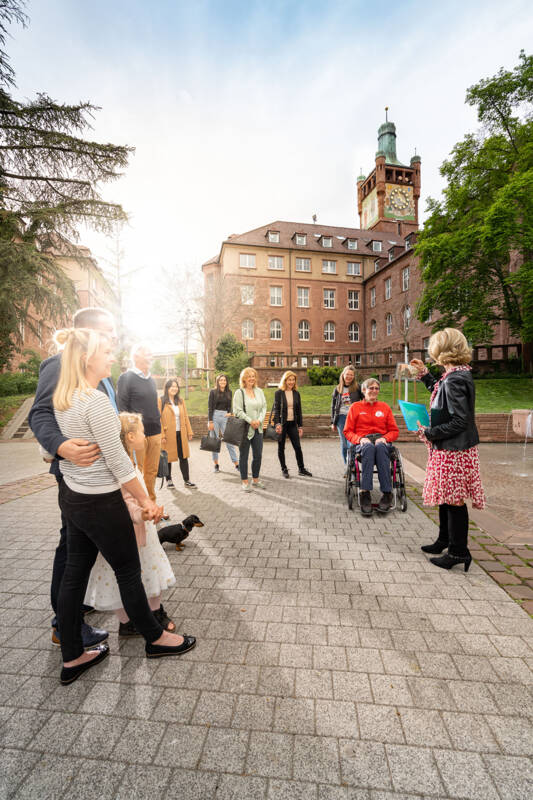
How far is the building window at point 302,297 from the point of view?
42.9 m

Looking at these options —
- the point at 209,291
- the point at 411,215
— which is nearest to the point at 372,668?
the point at 209,291

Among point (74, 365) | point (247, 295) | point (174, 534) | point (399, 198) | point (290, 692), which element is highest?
point (399, 198)

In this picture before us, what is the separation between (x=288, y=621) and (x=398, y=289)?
130 ft

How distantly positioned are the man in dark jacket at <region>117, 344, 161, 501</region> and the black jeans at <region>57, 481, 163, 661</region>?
71.6 inches

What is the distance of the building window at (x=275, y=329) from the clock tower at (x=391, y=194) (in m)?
24.5

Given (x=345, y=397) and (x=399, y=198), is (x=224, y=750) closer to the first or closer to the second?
(x=345, y=397)

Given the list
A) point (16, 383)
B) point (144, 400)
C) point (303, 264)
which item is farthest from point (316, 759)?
point (303, 264)

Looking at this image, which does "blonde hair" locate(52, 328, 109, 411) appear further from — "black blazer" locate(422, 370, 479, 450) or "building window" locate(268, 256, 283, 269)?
"building window" locate(268, 256, 283, 269)

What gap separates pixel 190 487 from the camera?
6.79m

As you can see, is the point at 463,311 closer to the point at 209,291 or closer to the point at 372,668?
the point at 209,291

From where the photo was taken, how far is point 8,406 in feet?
61.0

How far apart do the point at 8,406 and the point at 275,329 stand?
2863 centimetres

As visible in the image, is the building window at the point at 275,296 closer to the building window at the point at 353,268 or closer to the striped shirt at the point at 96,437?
the building window at the point at 353,268

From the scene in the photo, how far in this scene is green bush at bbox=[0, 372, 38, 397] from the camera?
2157cm
